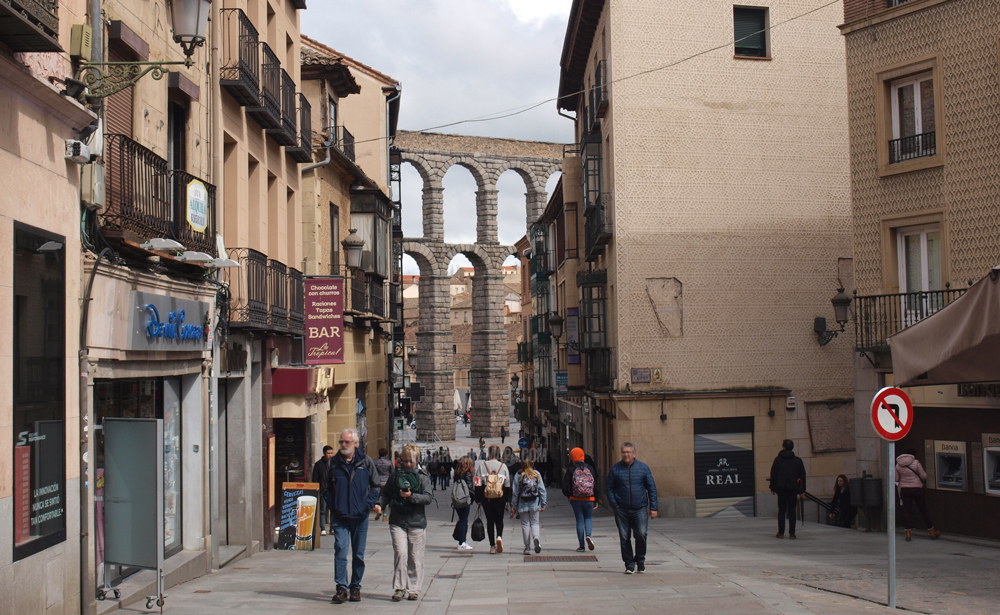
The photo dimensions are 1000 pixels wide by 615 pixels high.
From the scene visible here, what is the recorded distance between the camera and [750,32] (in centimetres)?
2338

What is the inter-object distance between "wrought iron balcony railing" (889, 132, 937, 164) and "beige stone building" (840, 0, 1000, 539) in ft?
0.06

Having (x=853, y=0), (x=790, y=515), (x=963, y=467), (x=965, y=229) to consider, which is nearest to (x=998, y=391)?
(x=963, y=467)

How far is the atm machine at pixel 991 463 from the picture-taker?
14.7 metres

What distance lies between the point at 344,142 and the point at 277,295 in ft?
28.2

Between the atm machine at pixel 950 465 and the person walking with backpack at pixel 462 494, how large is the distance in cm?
728

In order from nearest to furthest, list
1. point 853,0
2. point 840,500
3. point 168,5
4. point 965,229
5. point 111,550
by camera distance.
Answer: point 111,550, point 168,5, point 965,229, point 853,0, point 840,500

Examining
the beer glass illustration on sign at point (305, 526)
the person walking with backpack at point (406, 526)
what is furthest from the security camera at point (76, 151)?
the beer glass illustration on sign at point (305, 526)

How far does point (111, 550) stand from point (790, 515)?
34.7 feet

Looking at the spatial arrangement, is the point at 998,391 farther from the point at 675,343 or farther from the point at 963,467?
the point at 675,343

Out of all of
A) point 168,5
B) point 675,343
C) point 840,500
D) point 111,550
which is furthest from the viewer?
point 675,343

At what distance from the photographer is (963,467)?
15.3 m

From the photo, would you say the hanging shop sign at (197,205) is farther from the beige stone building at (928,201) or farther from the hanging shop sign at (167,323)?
the beige stone building at (928,201)

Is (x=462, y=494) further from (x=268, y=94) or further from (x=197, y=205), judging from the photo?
(x=268, y=94)

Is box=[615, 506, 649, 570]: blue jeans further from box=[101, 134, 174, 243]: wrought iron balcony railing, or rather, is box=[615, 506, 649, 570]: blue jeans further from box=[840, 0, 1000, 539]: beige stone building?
box=[840, 0, 1000, 539]: beige stone building
